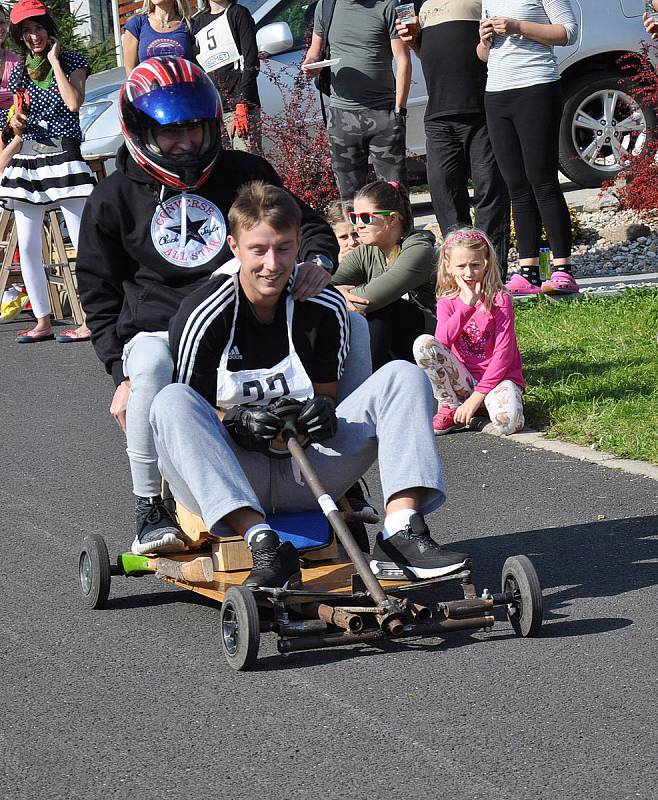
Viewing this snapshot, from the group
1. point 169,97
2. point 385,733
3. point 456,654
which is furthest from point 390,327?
point 385,733

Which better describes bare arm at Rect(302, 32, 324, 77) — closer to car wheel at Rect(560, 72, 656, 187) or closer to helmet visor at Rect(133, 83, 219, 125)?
car wheel at Rect(560, 72, 656, 187)

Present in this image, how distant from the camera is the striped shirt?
8.98m

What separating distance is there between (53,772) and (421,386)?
68.2 inches

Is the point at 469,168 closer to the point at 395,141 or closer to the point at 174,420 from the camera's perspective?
the point at 395,141

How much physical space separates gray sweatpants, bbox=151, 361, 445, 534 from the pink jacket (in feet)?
7.96

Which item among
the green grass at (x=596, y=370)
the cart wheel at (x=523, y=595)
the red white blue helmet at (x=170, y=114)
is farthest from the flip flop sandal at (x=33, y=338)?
the cart wheel at (x=523, y=595)

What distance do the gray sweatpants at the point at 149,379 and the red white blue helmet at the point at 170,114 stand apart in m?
0.60

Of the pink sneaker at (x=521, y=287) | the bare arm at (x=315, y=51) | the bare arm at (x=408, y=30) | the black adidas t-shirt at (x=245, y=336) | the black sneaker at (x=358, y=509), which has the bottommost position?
the pink sneaker at (x=521, y=287)

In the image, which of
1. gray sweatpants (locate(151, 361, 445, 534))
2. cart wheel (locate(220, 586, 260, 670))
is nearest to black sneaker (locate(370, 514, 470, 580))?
gray sweatpants (locate(151, 361, 445, 534))

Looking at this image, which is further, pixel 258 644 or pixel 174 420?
pixel 174 420

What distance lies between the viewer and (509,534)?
5.46 meters

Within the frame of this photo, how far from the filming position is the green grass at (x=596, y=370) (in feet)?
22.1

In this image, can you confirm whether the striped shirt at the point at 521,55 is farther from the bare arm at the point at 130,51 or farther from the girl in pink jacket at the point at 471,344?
the bare arm at the point at 130,51

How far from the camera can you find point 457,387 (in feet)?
23.5
